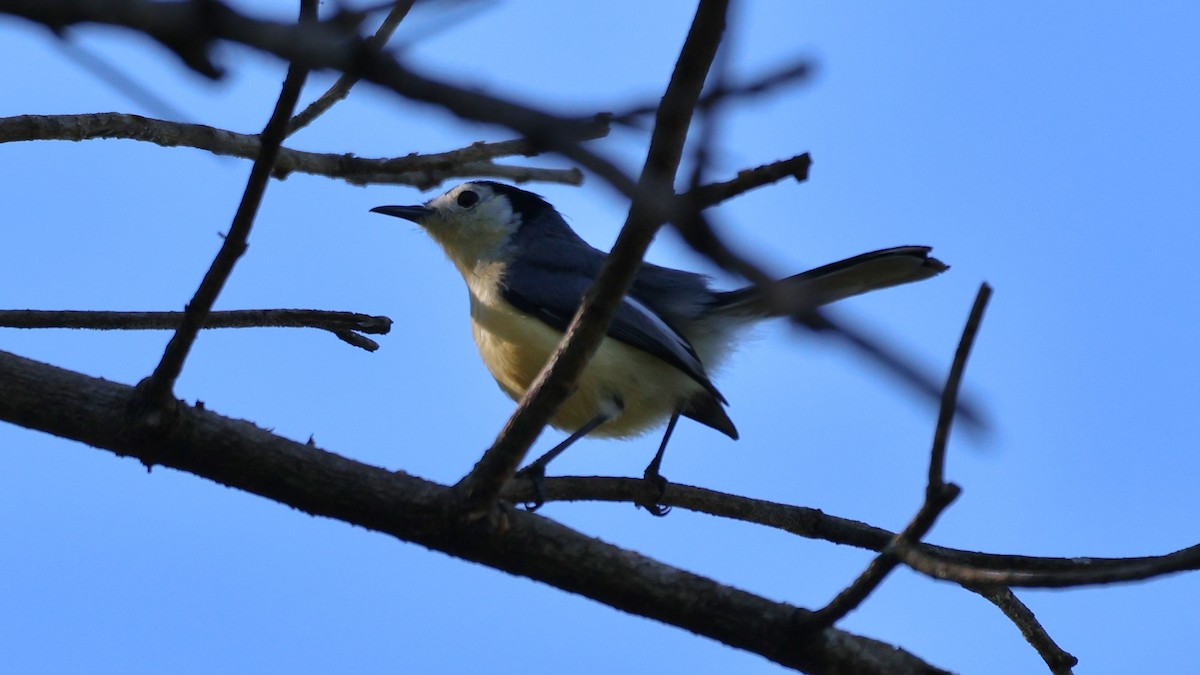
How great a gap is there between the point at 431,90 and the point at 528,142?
0.10 metres

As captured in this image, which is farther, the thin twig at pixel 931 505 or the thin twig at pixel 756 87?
the thin twig at pixel 931 505

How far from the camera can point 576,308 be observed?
5.98 metres

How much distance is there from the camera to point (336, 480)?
3432 millimetres

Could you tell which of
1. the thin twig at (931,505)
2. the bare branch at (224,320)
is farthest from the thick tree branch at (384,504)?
the bare branch at (224,320)

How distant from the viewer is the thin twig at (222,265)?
241 cm

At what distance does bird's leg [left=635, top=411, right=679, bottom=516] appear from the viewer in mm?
5133

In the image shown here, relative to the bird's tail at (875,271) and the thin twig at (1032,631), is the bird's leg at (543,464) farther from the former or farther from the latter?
the thin twig at (1032,631)

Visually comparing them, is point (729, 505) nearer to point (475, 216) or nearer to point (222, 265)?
point (222, 265)

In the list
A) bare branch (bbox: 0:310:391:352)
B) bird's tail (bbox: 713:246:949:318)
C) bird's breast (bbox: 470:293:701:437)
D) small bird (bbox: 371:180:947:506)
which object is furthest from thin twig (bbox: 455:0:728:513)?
bird's breast (bbox: 470:293:701:437)

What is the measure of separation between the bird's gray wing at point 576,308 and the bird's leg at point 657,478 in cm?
31

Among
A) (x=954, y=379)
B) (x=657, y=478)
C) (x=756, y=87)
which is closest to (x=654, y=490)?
(x=657, y=478)

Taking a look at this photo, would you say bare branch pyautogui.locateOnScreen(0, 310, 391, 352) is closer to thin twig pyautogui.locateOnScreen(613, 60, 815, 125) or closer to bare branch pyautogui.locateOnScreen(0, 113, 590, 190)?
bare branch pyautogui.locateOnScreen(0, 113, 590, 190)

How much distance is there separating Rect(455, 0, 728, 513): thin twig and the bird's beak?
4.11 meters

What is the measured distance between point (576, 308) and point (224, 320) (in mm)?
1996
